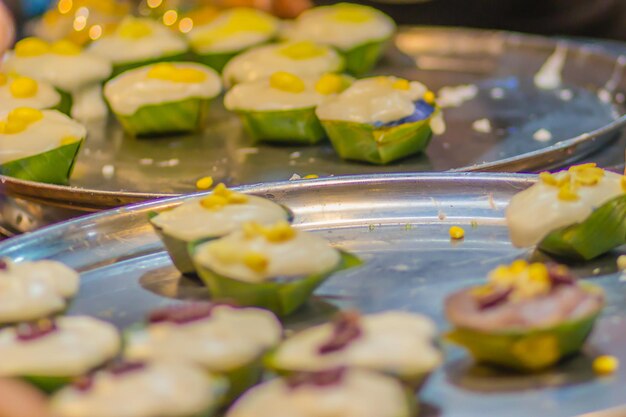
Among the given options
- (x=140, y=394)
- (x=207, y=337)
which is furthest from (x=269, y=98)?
(x=140, y=394)

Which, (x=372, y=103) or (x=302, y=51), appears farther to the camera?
(x=302, y=51)

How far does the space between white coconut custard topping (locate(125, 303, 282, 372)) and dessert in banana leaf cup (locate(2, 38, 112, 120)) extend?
1.51m

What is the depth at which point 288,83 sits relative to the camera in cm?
235

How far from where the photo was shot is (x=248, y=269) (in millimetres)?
1345

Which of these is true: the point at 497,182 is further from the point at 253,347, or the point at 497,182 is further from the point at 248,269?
the point at 253,347

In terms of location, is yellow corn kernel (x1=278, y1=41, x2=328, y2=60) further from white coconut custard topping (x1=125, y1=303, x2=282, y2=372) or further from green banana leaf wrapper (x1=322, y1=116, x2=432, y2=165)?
white coconut custard topping (x1=125, y1=303, x2=282, y2=372)

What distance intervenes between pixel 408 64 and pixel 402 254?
1.72 meters

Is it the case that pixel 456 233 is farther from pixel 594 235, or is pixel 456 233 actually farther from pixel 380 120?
pixel 380 120

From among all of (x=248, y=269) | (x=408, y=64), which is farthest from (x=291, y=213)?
(x=408, y=64)

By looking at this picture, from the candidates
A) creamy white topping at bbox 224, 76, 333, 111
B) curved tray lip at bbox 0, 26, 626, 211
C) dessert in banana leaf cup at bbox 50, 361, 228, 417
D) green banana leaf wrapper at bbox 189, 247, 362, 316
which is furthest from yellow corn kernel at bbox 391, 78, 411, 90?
dessert in banana leaf cup at bbox 50, 361, 228, 417

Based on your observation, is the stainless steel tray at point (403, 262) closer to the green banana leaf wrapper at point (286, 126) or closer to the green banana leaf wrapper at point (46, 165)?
the green banana leaf wrapper at point (46, 165)

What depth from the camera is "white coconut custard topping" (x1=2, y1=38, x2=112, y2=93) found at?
8.50 feet

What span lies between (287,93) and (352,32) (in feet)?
2.19

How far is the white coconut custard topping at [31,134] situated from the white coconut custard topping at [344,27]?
3.35 feet
